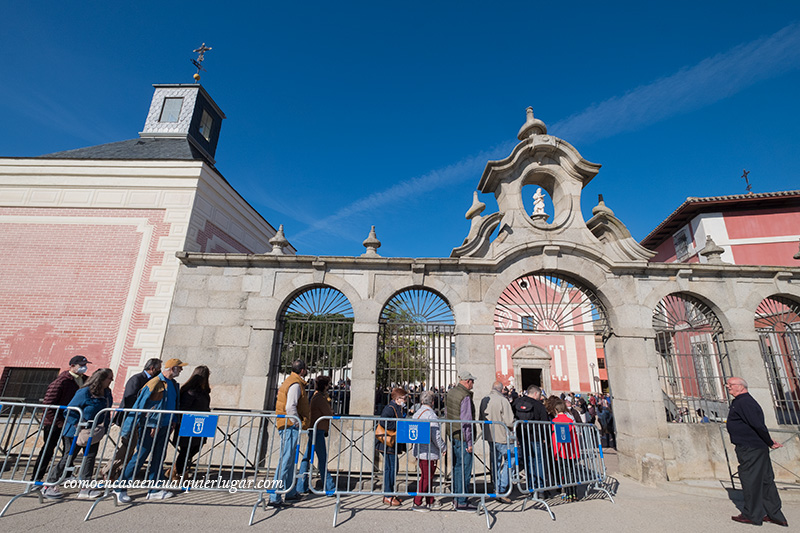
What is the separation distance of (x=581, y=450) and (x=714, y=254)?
584 cm

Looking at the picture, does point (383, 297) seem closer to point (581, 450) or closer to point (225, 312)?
point (225, 312)

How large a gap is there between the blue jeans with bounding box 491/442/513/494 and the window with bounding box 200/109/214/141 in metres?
15.5

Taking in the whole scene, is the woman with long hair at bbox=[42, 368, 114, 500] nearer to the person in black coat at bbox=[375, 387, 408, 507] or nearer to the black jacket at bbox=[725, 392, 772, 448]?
the person in black coat at bbox=[375, 387, 408, 507]

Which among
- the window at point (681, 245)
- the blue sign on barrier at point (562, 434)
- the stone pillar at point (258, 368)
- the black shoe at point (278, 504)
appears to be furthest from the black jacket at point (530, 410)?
the window at point (681, 245)

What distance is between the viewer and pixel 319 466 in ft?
15.8

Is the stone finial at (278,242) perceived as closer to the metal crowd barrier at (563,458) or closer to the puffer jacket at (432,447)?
the puffer jacket at (432,447)

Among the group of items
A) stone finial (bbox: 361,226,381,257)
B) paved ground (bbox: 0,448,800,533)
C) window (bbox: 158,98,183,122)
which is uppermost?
window (bbox: 158,98,183,122)

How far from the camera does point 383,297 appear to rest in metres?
7.41

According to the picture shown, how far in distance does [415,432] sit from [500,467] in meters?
1.50

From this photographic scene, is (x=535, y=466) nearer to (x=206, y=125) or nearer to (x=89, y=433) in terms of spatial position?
(x=89, y=433)

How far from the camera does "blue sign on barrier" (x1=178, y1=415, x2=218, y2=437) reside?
4390mm

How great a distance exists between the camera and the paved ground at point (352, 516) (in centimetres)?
374

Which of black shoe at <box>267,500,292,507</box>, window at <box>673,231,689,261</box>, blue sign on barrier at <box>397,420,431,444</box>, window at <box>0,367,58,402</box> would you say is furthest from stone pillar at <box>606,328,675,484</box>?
window at <box>673,231,689,261</box>

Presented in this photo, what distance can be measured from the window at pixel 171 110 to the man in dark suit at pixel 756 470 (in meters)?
17.5
